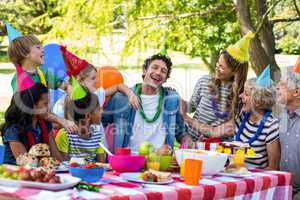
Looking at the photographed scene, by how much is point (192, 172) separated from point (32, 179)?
733mm

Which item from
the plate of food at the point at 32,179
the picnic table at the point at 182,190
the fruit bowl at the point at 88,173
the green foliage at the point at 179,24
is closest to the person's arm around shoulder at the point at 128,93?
the picnic table at the point at 182,190

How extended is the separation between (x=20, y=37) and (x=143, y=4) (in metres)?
4.27

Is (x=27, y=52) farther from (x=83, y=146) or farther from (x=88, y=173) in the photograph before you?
(x=88, y=173)

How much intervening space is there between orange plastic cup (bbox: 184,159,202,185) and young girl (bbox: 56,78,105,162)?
2.93 feet

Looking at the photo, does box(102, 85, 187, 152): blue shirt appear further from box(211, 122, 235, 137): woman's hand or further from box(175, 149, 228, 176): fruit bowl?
box(175, 149, 228, 176): fruit bowl

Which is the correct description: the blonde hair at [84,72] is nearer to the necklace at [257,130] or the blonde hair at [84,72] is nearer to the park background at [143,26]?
the necklace at [257,130]

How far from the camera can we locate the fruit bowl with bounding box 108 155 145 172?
9.27 ft

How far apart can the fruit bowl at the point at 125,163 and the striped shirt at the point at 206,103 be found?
4.34 feet

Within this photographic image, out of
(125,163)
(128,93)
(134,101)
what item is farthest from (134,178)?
(128,93)

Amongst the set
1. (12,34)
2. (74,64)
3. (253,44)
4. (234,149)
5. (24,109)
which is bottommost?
(234,149)

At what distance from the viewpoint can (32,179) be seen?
234cm

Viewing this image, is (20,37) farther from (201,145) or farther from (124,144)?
(201,145)

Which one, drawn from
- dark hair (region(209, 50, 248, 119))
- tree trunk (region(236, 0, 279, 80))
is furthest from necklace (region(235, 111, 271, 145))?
tree trunk (region(236, 0, 279, 80))

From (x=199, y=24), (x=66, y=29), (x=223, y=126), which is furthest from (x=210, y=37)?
(x=223, y=126)
